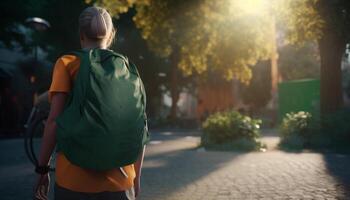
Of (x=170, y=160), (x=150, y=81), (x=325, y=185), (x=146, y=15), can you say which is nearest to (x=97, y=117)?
(x=325, y=185)

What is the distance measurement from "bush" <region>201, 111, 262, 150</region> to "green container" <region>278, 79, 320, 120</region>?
1077 cm

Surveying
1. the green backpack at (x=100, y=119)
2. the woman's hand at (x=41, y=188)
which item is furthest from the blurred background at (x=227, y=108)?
the green backpack at (x=100, y=119)

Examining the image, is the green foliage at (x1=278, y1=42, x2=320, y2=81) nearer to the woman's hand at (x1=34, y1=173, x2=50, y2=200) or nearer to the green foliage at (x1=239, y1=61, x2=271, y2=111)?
the green foliage at (x1=239, y1=61, x2=271, y2=111)

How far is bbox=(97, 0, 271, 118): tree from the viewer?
1756 centimetres

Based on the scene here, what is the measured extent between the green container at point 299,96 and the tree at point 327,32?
8.21 meters

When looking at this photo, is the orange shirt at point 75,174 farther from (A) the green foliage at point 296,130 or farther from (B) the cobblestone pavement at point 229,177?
(A) the green foliage at point 296,130

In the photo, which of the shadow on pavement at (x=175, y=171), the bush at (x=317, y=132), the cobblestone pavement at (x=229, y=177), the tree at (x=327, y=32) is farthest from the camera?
the bush at (x=317, y=132)

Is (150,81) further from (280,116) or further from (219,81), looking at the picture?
(280,116)

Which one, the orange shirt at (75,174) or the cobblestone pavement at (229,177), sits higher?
the orange shirt at (75,174)

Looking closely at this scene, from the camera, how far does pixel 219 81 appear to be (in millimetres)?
46031

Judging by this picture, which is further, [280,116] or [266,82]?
[266,82]

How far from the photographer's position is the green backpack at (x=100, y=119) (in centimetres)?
214

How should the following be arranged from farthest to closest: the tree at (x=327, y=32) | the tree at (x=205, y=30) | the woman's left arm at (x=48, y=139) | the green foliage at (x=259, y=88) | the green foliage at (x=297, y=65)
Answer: the green foliage at (x=297, y=65), the green foliage at (x=259, y=88), the tree at (x=205, y=30), the tree at (x=327, y=32), the woman's left arm at (x=48, y=139)

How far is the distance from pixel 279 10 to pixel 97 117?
41.5 feet
